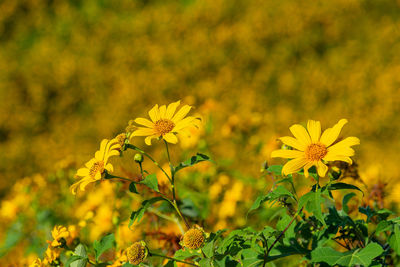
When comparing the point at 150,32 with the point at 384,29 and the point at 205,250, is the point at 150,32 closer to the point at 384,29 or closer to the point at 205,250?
the point at 384,29

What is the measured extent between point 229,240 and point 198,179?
0.93 meters

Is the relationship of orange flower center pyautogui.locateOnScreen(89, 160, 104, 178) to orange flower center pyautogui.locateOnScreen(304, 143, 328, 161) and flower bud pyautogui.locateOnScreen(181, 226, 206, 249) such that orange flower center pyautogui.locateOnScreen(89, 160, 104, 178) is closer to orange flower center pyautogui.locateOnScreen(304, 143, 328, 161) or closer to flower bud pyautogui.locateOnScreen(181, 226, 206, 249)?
flower bud pyautogui.locateOnScreen(181, 226, 206, 249)

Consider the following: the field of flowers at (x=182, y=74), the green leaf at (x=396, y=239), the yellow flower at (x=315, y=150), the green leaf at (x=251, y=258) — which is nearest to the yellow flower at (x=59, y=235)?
the green leaf at (x=251, y=258)

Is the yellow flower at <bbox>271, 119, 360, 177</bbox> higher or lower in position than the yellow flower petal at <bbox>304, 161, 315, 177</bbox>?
higher

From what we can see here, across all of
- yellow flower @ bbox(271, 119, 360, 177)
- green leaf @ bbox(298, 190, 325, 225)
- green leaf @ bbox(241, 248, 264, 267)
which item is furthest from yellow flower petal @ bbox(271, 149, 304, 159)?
green leaf @ bbox(241, 248, 264, 267)

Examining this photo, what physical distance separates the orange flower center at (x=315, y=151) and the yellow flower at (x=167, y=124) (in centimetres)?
26

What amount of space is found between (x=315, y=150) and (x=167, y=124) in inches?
13.9

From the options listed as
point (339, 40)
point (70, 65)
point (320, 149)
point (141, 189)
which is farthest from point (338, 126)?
point (70, 65)

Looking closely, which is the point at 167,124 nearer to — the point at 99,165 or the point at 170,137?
the point at 170,137

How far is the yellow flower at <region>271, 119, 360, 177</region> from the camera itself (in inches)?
33.4

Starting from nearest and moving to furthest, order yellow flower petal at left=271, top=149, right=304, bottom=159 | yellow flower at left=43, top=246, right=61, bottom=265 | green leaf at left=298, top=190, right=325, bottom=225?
green leaf at left=298, top=190, right=325, bottom=225 → yellow flower petal at left=271, top=149, right=304, bottom=159 → yellow flower at left=43, top=246, right=61, bottom=265

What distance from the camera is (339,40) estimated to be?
461 cm

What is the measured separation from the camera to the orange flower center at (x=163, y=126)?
996 mm

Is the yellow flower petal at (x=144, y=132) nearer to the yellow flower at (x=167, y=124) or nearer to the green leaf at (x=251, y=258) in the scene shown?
the yellow flower at (x=167, y=124)
